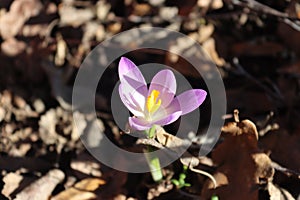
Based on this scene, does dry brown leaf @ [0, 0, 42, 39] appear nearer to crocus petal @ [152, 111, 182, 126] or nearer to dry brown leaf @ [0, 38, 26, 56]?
dry brown leaf @ [0, 38, 26, 56]

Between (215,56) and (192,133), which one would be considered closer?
(192,133)

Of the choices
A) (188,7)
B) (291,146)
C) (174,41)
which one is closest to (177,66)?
(174,41)

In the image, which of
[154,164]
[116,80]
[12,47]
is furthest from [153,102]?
[12,47]

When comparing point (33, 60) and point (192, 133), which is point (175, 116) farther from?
point (33, 60)

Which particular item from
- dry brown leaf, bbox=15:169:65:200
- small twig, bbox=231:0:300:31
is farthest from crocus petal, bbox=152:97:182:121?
small twig, bbox=231:0:300:31

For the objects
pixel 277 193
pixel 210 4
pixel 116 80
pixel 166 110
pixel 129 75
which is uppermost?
pixel 129 75

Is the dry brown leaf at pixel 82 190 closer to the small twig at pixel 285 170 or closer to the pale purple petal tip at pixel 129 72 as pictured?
the pale purple petal tip at pixel 129 72

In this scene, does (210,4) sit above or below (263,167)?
above

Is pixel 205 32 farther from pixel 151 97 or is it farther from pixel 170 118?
pixel 170 118
